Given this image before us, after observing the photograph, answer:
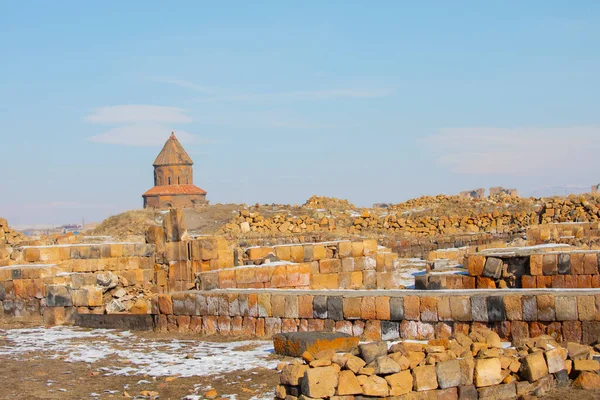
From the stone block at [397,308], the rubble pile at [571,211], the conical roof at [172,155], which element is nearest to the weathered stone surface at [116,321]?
the stone block at [397,308]

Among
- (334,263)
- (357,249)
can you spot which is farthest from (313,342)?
(357,249)

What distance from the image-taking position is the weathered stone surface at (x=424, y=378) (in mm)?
7074

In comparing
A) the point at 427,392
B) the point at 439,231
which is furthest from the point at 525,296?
the point at 439,231

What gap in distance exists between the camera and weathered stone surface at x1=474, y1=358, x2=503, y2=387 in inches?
286

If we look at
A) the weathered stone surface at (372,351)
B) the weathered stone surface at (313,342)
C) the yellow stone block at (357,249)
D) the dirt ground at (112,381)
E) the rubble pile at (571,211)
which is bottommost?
the dirt ground at (112,381)

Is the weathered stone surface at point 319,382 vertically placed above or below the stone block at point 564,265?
below

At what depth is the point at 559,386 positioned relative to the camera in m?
→ 7.60

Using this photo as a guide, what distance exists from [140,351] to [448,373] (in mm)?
4970

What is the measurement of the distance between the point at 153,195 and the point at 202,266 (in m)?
51.7

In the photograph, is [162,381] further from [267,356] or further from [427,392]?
[427,392]

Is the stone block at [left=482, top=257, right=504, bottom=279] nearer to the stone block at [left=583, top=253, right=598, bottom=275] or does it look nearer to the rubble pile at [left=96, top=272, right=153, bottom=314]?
the stone block at [left=583, top=253, right=598, bottom=275]

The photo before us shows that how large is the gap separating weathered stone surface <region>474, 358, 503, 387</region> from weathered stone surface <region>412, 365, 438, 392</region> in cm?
42

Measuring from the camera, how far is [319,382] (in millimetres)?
6816

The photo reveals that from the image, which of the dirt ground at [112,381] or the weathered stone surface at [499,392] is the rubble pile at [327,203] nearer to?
the dirt ground at [112,381]
